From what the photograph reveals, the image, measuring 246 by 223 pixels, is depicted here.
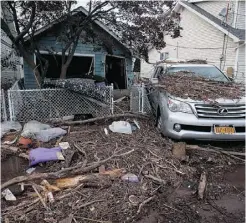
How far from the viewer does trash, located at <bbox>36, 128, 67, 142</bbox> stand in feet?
19.5

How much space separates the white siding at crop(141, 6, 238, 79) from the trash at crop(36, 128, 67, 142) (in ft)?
34.4

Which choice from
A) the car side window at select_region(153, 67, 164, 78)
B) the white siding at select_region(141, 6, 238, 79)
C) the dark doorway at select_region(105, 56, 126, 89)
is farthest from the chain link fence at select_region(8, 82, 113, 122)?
the white siding at select_region(141, 6, 238, 79)

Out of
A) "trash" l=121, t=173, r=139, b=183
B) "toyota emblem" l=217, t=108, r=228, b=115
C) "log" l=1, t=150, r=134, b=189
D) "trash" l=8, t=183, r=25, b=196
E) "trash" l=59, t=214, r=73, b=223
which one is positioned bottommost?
"trash" l=59, t=214, r=73, b=223

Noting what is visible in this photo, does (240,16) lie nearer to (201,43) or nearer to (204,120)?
→ (201,43)

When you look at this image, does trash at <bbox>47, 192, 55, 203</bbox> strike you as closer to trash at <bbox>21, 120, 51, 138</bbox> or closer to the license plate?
trash at <bbox>21, 120, 51, 138</bbox>

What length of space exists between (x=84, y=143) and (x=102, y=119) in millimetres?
1712

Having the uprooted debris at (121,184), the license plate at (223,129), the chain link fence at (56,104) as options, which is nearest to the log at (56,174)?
the uprooted debris at (121,184)

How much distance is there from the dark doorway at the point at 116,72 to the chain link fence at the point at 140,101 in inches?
227

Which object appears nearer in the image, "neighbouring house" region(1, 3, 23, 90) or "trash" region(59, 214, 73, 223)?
"trash" region(59, 214, 73, 223)

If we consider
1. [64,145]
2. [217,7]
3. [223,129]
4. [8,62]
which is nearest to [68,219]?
[64,145]

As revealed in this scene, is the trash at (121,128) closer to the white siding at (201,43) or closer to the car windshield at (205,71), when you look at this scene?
the car windshield at (205,71)

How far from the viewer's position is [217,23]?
669 inches

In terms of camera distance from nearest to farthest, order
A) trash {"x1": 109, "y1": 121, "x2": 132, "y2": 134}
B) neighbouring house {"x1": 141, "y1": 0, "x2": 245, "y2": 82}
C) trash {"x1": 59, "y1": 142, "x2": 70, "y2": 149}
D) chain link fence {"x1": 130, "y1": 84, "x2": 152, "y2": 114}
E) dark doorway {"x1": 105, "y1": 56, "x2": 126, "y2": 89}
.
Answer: trash {"x1": 59, "y1": 142, "x2": 70, "y2": 149} → trash {"x1": 109, "y1": 121, "x2": 132, "y2": 134} → chain link fence {"x1": 130, "y1": 84, "x2": 152, "y2": 114} → dark doorway {"x1": 105, "y1": 56, "x2": 126, "y2": 89} → neighbouring house {"x1": 141, "y1": 0, "x2": 245, "y2": 82}

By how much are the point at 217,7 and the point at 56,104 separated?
1497 cm
